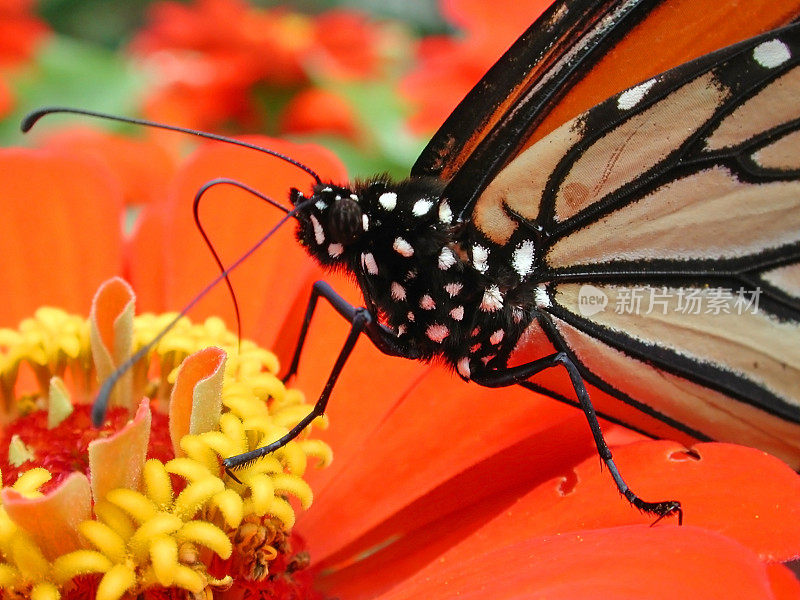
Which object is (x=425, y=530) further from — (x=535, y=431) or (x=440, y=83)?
(x=440, y=83)

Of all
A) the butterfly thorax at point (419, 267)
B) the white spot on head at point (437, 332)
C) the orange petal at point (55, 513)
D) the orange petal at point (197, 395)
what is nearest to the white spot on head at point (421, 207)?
the butterfly thorax at point (419, 267)

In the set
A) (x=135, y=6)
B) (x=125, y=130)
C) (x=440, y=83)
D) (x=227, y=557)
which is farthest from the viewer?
(x=135, y=6)

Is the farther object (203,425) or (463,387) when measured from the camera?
(463,387)

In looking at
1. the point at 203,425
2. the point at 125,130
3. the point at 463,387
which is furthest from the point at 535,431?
the point at 125,130

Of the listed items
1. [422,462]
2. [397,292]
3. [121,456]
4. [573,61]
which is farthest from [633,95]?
[121,456]

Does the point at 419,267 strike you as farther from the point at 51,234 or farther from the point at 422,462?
the point at 51,234

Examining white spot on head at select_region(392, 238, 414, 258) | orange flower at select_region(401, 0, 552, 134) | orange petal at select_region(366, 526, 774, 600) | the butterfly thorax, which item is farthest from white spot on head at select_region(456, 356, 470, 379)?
orange flower at select_region(401, 0, 552, 134)
